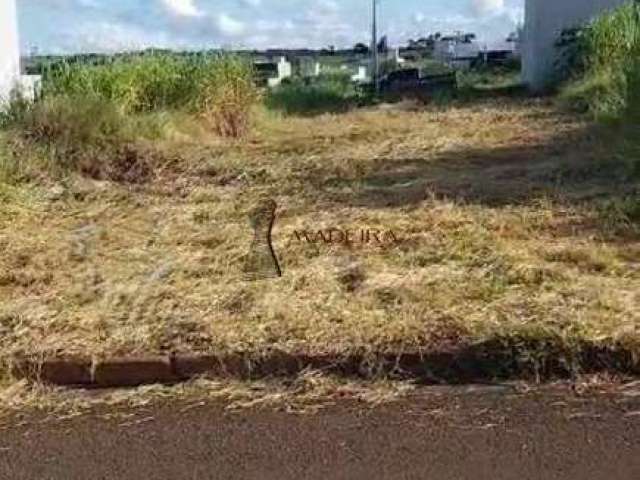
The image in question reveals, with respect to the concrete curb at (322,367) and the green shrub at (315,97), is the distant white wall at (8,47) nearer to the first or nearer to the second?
the green shrub at (315,97)

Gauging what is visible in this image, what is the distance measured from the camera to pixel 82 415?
13.9ft

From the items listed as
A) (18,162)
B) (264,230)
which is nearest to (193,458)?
(264,230)

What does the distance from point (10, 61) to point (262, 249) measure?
8.45 m

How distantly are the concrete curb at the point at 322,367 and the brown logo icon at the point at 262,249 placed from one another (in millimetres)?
1307

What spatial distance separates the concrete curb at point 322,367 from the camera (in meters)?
4.45

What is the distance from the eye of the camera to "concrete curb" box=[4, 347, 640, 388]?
445 centimetres

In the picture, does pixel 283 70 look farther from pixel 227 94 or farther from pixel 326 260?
pixel 326 260

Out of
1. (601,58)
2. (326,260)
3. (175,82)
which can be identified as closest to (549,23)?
(601,58)

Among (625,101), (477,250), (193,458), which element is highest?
(625,101)

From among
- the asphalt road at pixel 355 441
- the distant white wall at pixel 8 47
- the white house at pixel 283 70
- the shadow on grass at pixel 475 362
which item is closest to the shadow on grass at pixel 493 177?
the shadow on grass at pixel 475 362

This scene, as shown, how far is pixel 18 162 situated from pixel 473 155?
217 inches

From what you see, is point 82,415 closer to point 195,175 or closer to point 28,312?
point 28,312

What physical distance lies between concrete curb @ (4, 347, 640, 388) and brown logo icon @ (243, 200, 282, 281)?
131 cm

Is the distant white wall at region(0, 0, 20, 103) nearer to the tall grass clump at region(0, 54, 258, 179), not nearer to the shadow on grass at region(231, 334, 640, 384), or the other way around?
the tall grass clump at region(0, 54, 258, 179)
